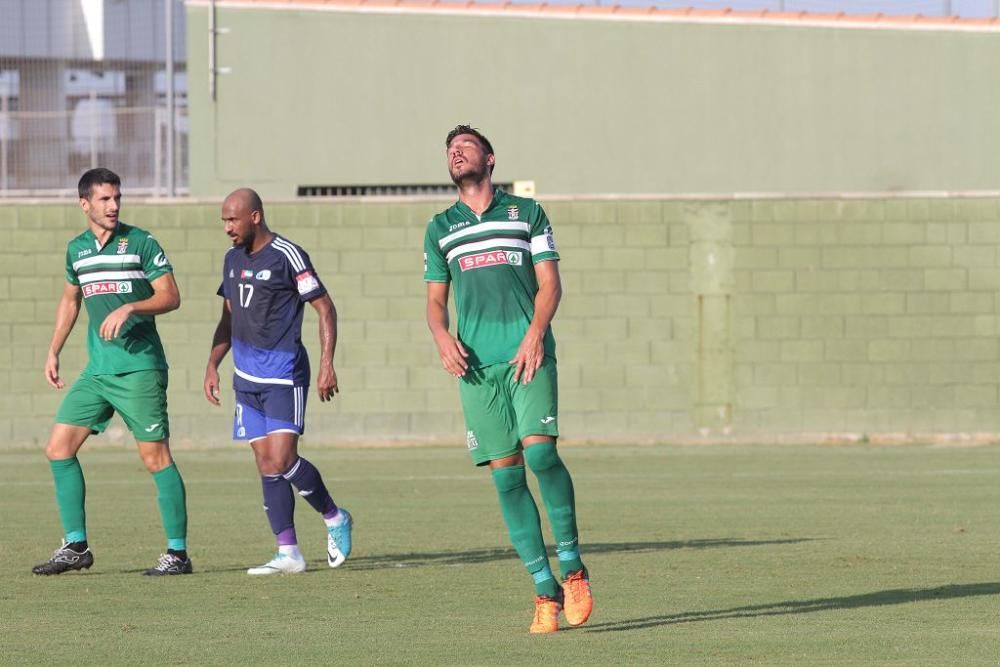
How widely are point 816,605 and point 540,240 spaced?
2.23 m

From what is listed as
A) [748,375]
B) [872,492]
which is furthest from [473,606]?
[748,375]

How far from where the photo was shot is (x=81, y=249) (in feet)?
32.7

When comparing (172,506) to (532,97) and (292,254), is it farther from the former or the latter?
(532,97)

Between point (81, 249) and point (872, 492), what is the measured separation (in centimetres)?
733

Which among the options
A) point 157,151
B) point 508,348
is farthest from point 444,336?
point 157,151

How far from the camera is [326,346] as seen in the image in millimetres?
9609

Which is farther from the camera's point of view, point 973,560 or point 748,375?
point 748,375

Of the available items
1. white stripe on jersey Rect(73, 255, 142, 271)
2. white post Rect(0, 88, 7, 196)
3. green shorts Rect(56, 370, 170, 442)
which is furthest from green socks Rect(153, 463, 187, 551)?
white post Rect(0, 88, 7, 196)

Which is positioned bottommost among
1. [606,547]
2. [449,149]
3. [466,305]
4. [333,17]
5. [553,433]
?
[606,547]

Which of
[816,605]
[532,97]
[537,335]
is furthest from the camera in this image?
[532,97]

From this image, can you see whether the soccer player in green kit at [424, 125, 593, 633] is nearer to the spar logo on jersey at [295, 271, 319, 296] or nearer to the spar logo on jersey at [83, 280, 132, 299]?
the spar logo on jersey at [295, 271, 319, 296]

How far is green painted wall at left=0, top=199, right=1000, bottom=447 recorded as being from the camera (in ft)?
67.7

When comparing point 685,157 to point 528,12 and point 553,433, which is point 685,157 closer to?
point 528,12

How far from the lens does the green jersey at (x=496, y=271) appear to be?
7.48 meters
